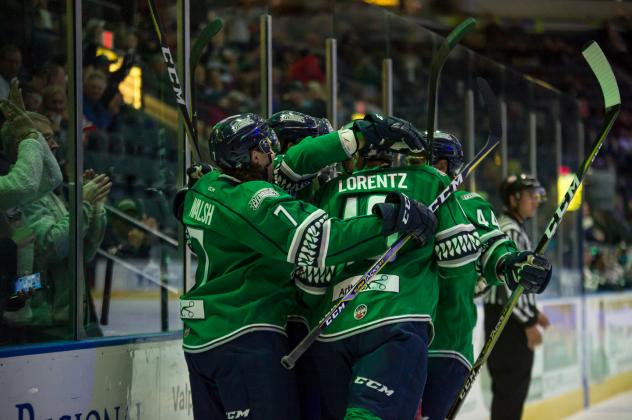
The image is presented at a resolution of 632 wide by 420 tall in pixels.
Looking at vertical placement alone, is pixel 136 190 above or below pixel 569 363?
above

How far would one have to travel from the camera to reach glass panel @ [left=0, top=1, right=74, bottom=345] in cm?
295

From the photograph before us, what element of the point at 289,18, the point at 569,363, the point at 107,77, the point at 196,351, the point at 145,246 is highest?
the point at 289,18

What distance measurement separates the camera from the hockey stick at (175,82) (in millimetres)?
3248

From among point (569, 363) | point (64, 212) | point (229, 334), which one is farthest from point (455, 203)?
point (569, 363)

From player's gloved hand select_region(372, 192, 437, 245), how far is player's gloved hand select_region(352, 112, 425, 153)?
18cm

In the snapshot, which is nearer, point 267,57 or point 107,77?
point 107,77

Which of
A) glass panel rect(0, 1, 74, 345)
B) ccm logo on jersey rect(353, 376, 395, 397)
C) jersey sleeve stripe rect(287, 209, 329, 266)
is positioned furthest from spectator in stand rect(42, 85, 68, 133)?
ccm logo on jersey rect(353, 376, 395, 397)

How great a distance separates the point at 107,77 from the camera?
11.9 ft

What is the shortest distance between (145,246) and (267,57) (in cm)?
90

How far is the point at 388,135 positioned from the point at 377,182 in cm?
12

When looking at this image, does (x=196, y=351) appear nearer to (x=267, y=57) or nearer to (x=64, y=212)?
(x=64, y=212)

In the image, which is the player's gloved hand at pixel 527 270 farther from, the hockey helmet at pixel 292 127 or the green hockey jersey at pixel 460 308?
the hockey helmet at pixel 292 127

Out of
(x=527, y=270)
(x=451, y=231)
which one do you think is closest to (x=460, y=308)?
(x=527, y=270)

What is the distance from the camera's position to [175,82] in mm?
3320
